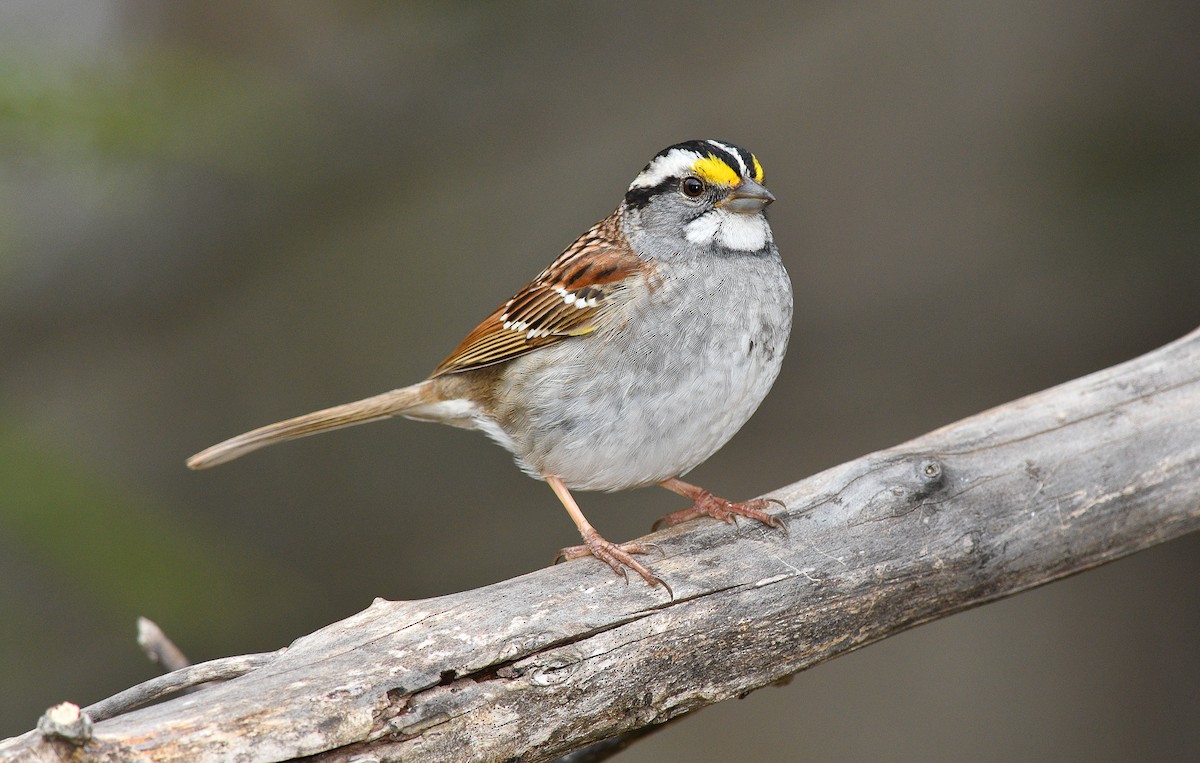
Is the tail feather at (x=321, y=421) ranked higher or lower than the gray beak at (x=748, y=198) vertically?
higher

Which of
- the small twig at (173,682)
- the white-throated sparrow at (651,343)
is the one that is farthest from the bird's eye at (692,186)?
the small twig at (173,682)

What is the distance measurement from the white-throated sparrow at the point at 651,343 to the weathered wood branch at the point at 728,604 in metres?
0.22

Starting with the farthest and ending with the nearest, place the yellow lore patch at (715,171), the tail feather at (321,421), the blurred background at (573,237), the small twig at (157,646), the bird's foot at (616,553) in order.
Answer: the blurred background at (573,237) → the tail feather at (321,421) → the yellow lore patch at (715,171) → the small twig at (157,646) → the bird's foot at (616,553)

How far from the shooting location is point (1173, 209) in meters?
5.22

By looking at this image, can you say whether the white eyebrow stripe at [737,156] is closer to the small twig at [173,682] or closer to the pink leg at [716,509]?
the pink leg at [716,509]

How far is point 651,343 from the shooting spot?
10.9 feet

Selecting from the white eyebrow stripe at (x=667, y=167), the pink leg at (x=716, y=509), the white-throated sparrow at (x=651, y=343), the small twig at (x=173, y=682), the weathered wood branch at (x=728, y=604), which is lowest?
the weathered wood branch at (x=728, y=604)

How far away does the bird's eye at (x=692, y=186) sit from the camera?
349cm

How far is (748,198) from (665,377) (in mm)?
598

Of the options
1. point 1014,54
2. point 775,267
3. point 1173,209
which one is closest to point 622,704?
point 775,267

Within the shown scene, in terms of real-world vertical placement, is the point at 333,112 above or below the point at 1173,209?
above

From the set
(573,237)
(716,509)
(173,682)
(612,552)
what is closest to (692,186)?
(716,509)

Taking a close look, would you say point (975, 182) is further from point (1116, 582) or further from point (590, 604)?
point (590, 604)

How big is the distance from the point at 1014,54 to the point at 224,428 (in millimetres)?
4398
